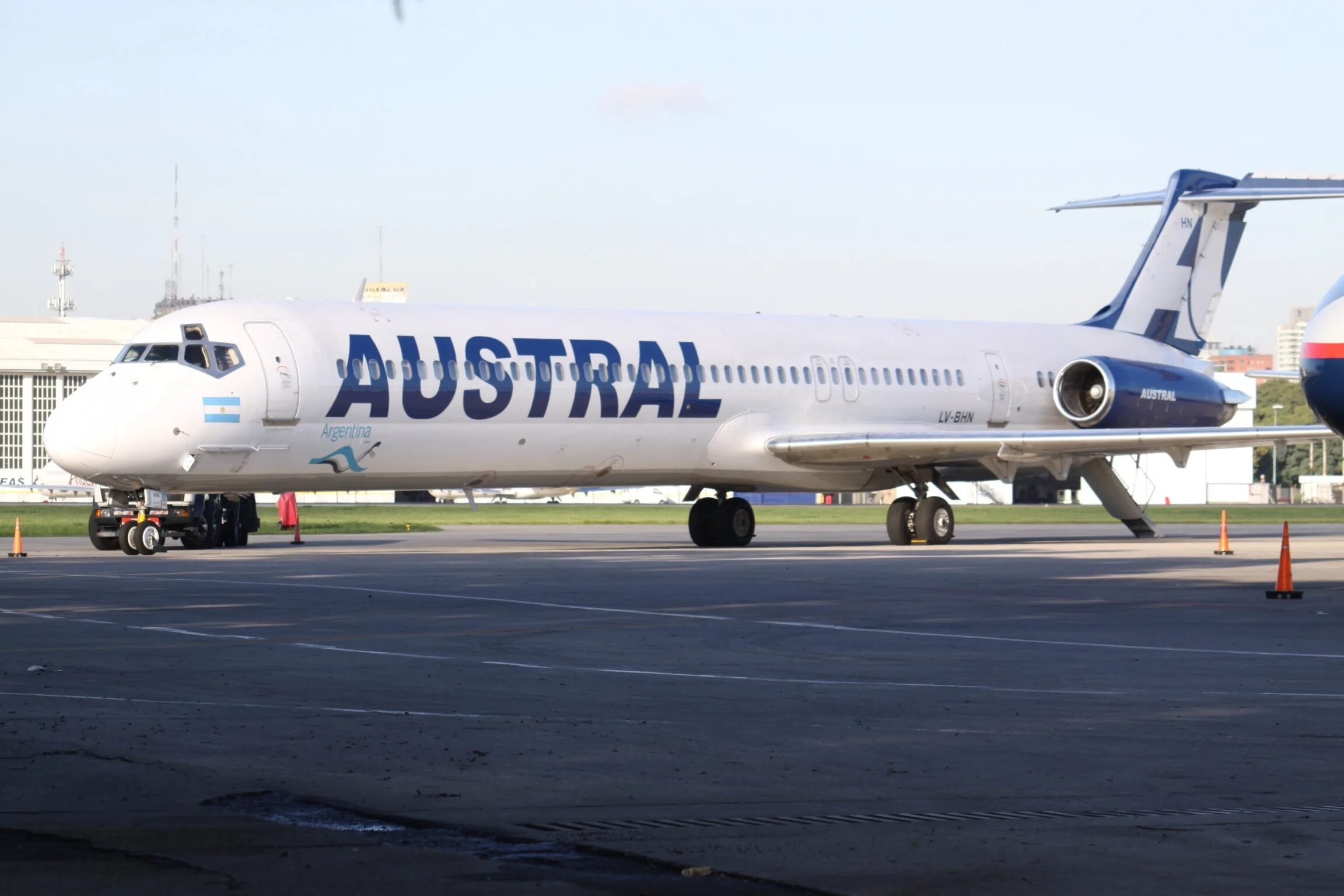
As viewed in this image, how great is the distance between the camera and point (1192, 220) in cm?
3706

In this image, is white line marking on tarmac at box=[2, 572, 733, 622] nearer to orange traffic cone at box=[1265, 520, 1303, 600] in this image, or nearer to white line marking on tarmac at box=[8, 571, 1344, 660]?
white line marking on tarmac at box=[8, 571, 1344, 660]

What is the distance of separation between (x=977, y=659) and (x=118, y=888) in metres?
8.22

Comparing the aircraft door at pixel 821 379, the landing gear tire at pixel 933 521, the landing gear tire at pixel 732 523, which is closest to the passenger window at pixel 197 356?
the landing gear tire at pixel 732 523

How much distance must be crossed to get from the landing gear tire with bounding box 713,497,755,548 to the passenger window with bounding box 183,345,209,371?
9.98 m

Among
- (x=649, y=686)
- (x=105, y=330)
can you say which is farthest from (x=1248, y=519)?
(x=105, y=330)

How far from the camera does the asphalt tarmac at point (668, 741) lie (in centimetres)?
622

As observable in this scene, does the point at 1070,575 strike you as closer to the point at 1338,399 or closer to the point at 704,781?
the point at 1338,399

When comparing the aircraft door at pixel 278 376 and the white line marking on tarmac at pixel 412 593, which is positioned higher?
the aircraft door at pixel 278 376

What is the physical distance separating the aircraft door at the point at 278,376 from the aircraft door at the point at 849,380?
10.5 meters

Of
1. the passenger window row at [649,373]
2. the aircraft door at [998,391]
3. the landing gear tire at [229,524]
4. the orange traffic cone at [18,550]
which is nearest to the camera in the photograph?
the passenger window row at [649,373]

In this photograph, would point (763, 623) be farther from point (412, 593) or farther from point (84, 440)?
point (84, 440)

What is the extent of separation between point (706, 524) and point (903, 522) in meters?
3.48

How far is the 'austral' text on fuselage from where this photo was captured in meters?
25.9

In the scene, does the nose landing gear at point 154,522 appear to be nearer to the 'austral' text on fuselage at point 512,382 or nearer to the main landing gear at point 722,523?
the 'austral' text on fuselage at point 512,382
